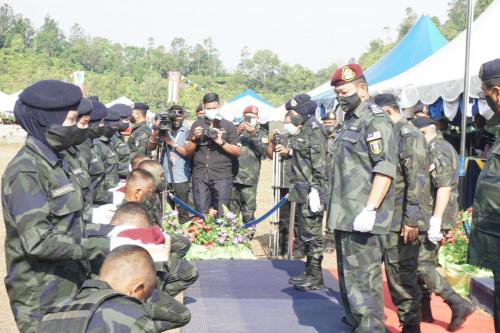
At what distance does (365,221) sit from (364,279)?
0.39 m

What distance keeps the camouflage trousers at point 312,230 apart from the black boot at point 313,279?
0.08 meters

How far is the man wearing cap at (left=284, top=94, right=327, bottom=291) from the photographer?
6789 mm

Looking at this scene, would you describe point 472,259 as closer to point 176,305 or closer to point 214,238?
point 176,305

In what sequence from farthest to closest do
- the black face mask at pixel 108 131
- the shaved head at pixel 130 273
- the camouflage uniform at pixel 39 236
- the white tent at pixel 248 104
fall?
the white tent at pixel 248 104 < the black face mask at pixel 108 131 < the camouflage uniform at pixel 39 236 < the shaved head at pixel 130 273

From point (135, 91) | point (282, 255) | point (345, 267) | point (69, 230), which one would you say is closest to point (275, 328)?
point (345, 267)

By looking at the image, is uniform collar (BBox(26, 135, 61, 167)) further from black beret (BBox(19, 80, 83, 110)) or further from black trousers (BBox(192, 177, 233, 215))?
black trousers (BBox(192, 177, 233, 215))

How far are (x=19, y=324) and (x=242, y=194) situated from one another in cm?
704

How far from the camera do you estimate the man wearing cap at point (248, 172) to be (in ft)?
33.1

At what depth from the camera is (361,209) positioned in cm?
469

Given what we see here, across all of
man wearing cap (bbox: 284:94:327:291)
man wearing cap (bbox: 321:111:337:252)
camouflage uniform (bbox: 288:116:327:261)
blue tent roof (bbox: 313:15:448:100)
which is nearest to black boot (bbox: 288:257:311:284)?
man wearing cap (bbox: 284:94:327:291)

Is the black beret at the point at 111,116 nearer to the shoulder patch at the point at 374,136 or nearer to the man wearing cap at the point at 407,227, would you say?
the man wearing cap at the point at 407,227

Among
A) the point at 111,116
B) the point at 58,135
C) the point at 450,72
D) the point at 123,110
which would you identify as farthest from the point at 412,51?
the point at 58,135

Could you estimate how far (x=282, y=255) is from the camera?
9.72m

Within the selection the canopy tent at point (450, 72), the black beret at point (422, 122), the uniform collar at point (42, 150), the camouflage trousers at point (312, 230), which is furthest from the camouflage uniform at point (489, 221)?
the canopy tent at point (450, 72)
